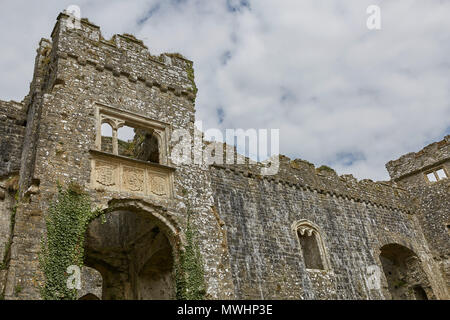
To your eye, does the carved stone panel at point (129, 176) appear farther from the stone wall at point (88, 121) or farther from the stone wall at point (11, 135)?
the stone wall at point (11, 135)

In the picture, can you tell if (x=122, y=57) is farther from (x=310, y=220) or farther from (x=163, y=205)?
(x=310, y=220)

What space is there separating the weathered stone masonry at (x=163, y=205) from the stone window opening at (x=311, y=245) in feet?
0.15

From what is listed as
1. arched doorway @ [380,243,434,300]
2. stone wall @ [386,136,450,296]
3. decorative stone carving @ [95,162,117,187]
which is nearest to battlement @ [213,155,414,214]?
stone wall @ [386,136,450,296]

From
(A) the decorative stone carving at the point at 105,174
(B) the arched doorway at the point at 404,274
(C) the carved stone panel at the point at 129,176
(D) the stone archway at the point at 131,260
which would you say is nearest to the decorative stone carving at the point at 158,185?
(C) the carved stone panel at the point at 129,176

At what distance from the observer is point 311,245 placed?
16.3 metres

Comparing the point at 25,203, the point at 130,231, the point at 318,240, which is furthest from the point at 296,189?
the point at 25,203

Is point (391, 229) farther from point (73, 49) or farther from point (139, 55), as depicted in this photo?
point (73, 49)

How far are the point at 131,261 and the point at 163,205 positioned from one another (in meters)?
4.01

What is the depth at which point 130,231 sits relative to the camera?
Answer: 13773 mm

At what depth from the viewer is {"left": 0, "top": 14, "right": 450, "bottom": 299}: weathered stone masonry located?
1000cm

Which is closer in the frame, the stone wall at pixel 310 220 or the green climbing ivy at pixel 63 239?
the green climbing ivy at pixel 63 239

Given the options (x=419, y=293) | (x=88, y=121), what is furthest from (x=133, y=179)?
(x=419, y=293)

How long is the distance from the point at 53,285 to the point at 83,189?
2.27 m

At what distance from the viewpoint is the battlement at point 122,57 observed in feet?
38.3
